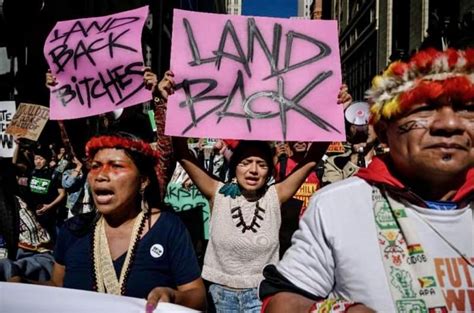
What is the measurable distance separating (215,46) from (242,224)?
1.16 m

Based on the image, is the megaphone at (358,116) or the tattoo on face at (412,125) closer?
the tattoo on face at (412,125)

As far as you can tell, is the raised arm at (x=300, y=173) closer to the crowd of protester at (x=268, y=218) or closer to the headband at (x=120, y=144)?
the crowd of protester at (x=268, y=218)

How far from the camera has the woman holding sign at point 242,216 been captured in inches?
151

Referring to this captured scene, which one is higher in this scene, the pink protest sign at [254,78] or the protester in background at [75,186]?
the pink protest sign at [254,78]

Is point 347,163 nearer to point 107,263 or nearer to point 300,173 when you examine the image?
point 300,173

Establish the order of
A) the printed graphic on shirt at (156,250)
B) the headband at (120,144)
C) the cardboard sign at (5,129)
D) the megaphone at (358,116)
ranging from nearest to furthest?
1. the printed graphic on shirt at (156,250)
2. the headband at (120,144)
3. the cardboard sign at (5,129)
4. the megaphone at (358,116)

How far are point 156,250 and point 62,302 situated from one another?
0.72 m

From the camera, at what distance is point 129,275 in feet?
9.26

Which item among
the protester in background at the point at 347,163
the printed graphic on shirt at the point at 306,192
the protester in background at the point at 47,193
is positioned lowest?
the protester in background at the point at 47,193

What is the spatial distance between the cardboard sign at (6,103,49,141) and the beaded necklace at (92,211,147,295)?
3921 millimetres

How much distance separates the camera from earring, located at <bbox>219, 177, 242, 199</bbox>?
13.4 feet

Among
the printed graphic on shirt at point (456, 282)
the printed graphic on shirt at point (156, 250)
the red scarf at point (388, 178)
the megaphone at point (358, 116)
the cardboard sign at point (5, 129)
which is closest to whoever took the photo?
the printed graphic on shirt at point (456, 282)

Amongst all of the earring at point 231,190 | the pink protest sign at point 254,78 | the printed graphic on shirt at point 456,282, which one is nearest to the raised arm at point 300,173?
the pink protest sign at point 254,78

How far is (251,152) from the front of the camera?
13.8 feet
